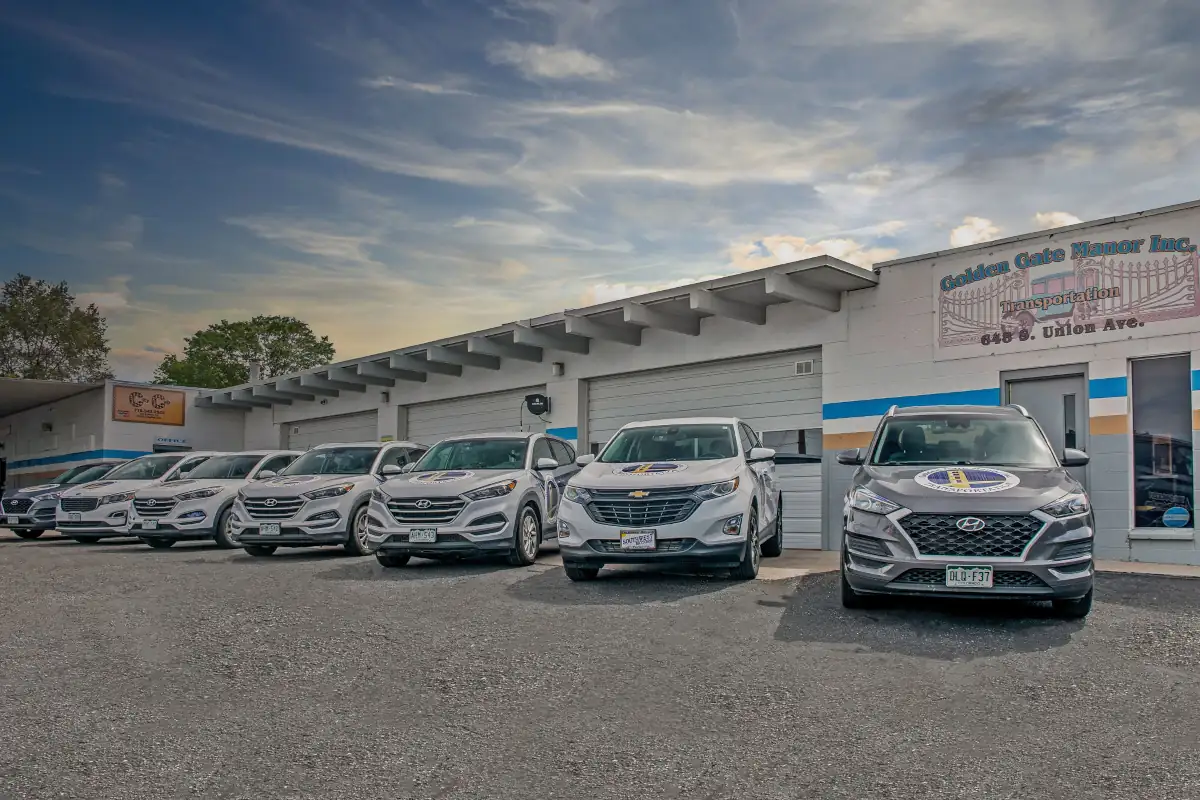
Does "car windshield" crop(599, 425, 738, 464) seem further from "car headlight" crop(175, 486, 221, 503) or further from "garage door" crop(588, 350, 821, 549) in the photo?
"car headlight" crop(175, 486, 221, 503)

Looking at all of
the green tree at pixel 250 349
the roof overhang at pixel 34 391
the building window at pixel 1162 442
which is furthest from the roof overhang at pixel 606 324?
the green tree at pixel 250 349

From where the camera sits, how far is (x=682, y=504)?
31.3ft

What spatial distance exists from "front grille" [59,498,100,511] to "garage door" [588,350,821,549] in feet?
30.4

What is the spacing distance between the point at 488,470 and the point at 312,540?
2687mm

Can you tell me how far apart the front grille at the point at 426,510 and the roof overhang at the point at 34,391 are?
2054cm

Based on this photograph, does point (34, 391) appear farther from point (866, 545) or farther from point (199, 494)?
point (866, 545)

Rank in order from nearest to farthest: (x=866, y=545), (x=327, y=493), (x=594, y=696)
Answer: (x=594, y=696), (x=866, y=545), (x=327, y=493)

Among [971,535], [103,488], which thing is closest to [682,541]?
[971,535]

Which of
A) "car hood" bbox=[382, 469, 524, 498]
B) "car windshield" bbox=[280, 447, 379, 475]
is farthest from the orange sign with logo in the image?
"car hood" bbox=[382, 469, 524, 498]

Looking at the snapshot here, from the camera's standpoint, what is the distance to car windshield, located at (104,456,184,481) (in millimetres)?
18516

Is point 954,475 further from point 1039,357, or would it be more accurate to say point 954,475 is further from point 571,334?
point 571,334

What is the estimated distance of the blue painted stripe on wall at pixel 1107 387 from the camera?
1162cm

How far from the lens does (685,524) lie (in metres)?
9.42

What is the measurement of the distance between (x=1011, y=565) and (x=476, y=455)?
6969mm
